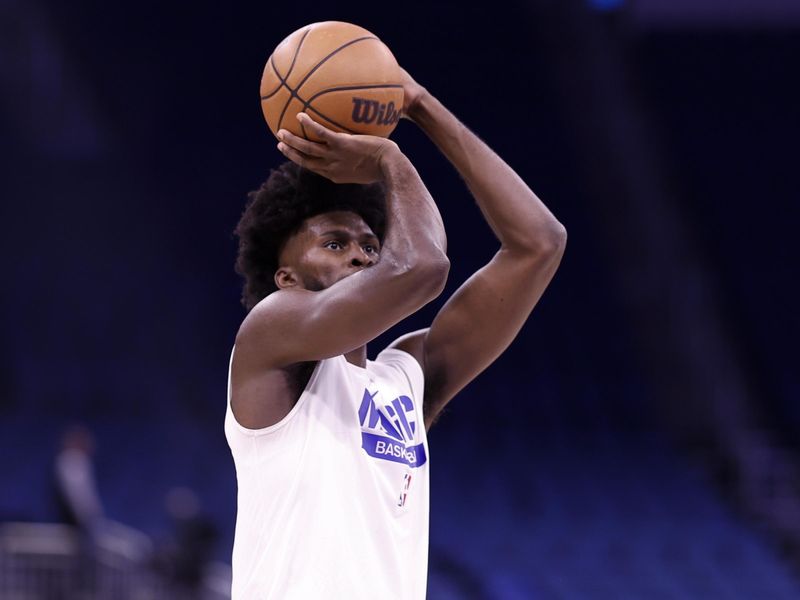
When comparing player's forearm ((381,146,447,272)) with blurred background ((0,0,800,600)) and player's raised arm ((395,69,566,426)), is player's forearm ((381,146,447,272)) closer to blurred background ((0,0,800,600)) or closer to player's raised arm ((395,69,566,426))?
player's raised arm ((395,69,566,426))

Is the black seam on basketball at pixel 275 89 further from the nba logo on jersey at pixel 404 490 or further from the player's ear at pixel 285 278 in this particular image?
the nba logo on jersey at pixel 404 490

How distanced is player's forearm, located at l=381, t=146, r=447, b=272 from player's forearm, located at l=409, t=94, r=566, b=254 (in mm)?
225

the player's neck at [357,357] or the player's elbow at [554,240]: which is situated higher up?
the player's elbow at [554,240]

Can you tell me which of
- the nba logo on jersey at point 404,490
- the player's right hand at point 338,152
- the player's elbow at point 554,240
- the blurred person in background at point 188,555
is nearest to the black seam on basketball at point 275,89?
the player's right hand at point 338,152

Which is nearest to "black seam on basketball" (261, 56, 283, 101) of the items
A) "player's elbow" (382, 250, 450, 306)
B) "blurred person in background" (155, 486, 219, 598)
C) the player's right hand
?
the player's right hand

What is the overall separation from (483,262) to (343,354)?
10.9 meters

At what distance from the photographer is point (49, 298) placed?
14133 mm

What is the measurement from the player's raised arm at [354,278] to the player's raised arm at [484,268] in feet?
0.81

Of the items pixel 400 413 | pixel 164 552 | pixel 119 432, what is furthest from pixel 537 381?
pixel 400 413

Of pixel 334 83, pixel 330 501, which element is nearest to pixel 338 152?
pixel 334 83

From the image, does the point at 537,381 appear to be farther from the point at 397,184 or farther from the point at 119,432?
the point at 397,184

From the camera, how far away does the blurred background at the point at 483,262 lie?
10.7 m

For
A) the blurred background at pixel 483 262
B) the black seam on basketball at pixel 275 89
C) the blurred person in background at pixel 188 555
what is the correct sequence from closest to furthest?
the black seam on basketball at pixel 275 89 < the blurred person in background at pixel 188 555 < the blurred background at pixel 483 262

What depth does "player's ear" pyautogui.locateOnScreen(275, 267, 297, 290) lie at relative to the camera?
2.94 metres
